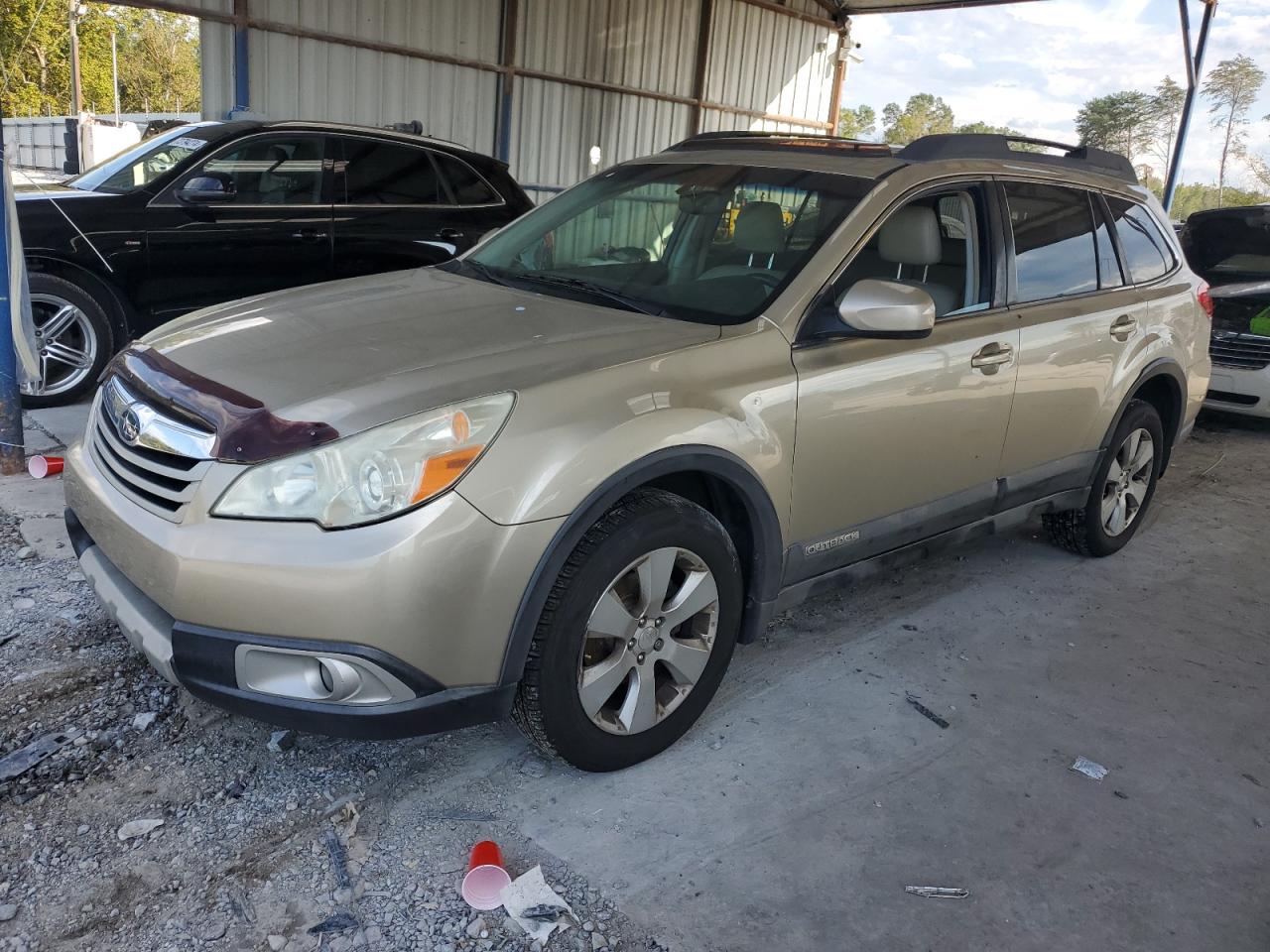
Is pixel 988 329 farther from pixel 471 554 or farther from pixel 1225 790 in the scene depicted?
pixel 471 554

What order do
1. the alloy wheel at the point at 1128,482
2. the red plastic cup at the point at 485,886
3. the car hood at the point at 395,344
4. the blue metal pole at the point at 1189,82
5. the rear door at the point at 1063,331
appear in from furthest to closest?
the blue metal pole at the point at 1189,82 < the alloy wheel at the point at 1128,482 < the rear door at the point at 1063,331 < the car hood at the point at 395,344 < the red plastic cup at the point at 485,886

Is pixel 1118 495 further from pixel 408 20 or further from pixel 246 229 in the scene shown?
pixel 408 20

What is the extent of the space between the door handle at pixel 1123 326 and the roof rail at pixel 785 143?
4.30 feet

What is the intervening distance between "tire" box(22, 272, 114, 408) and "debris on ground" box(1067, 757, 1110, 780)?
17.8 feet

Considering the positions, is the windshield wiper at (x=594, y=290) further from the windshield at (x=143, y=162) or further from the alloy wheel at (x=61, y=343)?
the windshield at (x=143, y=162)

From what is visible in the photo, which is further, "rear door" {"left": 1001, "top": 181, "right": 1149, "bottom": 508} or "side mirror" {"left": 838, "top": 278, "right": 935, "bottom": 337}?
"rear door" {"left": 1001, "top": 181, "right": 1149, "bottom": 508}

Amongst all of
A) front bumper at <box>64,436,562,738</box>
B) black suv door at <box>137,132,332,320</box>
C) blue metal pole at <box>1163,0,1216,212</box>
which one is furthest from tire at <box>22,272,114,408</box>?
blue metal pole at <box>1163,0,1216,212</box>

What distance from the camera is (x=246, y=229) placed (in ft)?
21.1

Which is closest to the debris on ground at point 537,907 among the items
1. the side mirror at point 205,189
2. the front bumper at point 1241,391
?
the side mirror at point 205,189

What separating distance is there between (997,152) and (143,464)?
121 inches

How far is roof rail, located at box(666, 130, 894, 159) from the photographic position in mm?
Answer: 3697

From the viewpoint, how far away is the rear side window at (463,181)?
23.9ft

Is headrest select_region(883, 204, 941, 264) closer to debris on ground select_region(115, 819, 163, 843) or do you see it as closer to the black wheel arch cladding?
the black wheel arch cladding

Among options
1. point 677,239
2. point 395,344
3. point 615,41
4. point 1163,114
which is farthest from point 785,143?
point 1163,114
